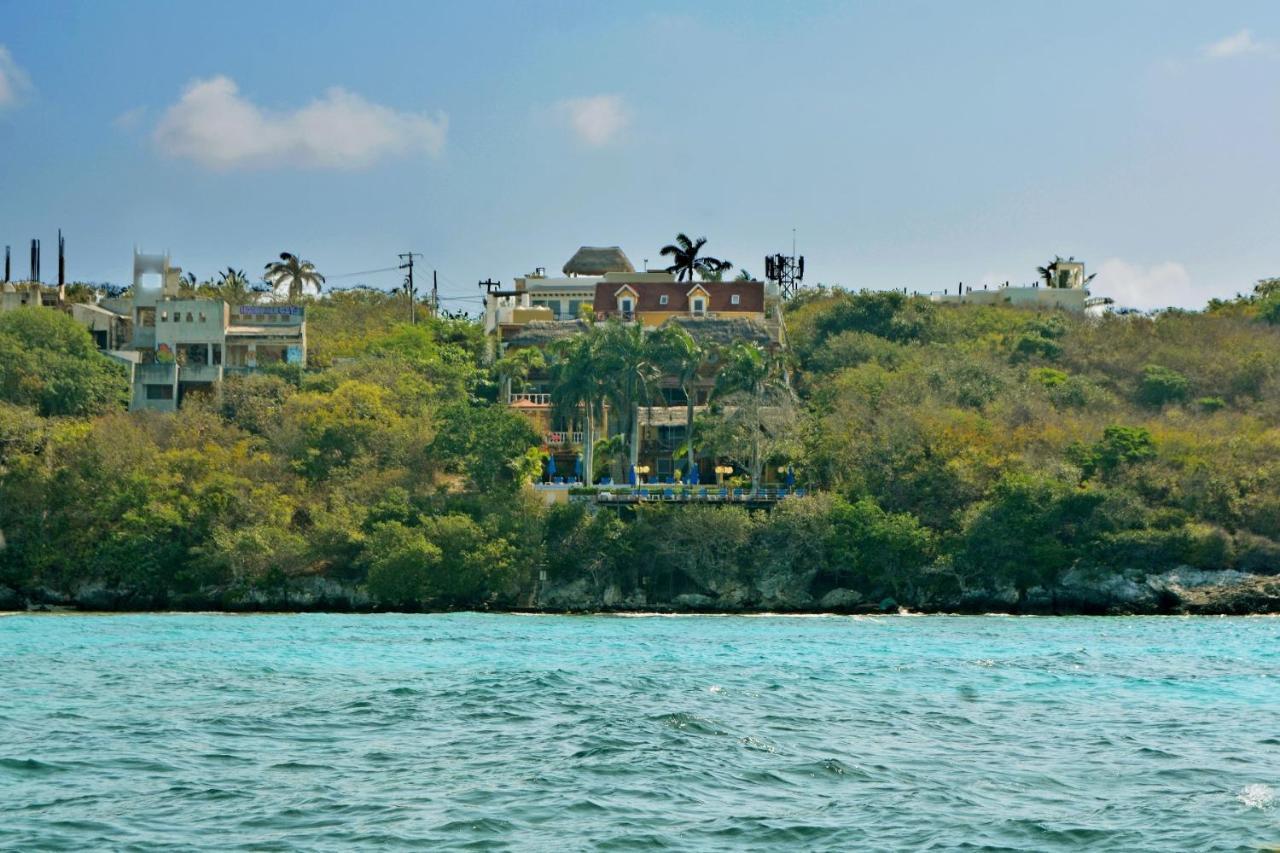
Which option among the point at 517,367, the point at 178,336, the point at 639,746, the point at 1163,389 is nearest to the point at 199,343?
the point at 178,336

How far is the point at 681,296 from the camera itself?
3691 inches

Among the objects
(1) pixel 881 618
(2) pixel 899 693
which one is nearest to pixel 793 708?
(2) pixel 899 693

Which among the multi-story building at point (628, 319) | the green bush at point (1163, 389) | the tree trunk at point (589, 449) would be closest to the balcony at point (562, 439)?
the multi-story building at point (628, 319)

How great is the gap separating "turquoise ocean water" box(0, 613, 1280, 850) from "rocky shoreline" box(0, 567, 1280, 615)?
1719cm

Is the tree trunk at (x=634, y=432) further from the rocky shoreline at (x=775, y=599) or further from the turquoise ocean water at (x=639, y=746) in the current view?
the turquoise ocean water at (x=639, y=746)

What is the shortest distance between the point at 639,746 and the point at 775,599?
3852 cm

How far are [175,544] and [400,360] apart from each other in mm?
20368

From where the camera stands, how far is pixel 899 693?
30969 millimetres

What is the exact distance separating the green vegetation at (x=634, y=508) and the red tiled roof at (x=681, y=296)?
16.3 m

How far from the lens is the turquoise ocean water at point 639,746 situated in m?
18.5

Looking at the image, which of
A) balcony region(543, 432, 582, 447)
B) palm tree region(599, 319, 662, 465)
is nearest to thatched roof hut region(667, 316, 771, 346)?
balcony region(543, 432, 582, 447)

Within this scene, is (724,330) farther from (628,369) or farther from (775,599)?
(775,599)

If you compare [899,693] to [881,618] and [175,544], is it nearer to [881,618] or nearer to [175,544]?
[881,618]

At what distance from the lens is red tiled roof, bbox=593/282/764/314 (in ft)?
305
